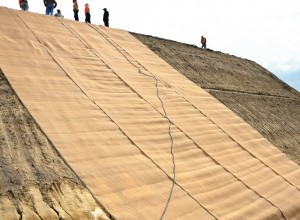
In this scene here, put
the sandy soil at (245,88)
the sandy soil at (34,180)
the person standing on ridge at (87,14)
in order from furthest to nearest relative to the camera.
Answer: the person standing on ridge at (87,14) < the sandy soil at (245,88) < the sandy soil at (34,180)

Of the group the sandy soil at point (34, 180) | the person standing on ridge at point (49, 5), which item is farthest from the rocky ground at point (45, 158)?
the person standing on ridge at point (49, 5)

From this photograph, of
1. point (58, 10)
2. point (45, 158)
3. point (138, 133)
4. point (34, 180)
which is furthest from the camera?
point (58, 10)

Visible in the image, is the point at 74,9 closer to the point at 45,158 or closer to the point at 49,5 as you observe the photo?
the point at 49,5

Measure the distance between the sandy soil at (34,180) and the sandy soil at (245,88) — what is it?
5605 millimetres

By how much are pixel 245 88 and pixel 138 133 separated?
23.1ft

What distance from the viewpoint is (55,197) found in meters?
3.77

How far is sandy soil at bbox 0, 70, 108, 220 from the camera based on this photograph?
11.5 ft

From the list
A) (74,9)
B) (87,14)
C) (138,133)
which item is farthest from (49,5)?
(138,133)

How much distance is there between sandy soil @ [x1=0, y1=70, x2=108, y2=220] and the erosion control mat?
16cm

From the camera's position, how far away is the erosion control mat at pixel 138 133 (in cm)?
451

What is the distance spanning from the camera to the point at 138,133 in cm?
571

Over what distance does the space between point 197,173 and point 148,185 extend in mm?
1082

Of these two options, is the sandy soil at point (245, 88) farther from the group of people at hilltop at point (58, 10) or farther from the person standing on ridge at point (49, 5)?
the person standing on ridge at point (49, 5)

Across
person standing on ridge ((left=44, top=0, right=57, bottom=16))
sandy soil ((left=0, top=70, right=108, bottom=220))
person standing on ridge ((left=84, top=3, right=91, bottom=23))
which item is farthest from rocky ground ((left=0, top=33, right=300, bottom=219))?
person standing on ridge ((left=44, top=0, right=57, bottom=16))
